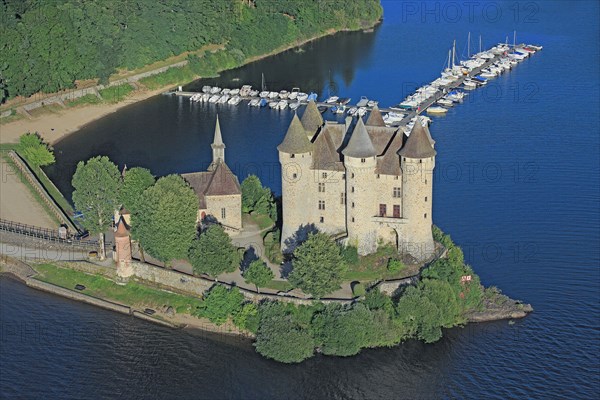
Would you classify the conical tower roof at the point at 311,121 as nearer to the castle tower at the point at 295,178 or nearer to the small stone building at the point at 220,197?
the castle tower at the point at 295,178

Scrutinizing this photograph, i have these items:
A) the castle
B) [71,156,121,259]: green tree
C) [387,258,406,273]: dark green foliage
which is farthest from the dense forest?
[387,258,406,273]: dark green foliage

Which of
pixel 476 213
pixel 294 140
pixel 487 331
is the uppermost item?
pixel 294 140

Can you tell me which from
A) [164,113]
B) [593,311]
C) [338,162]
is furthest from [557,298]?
[164,113]

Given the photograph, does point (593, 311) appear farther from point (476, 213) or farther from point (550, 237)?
point (476, 213)

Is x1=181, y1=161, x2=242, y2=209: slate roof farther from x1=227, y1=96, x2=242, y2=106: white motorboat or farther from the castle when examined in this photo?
x1=227, y1=96, x2=242, y2=106: white motorboat

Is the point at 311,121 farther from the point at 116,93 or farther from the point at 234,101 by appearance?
the point at 116,93

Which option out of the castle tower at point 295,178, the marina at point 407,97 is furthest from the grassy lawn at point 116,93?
the castle tower at point 295,178
